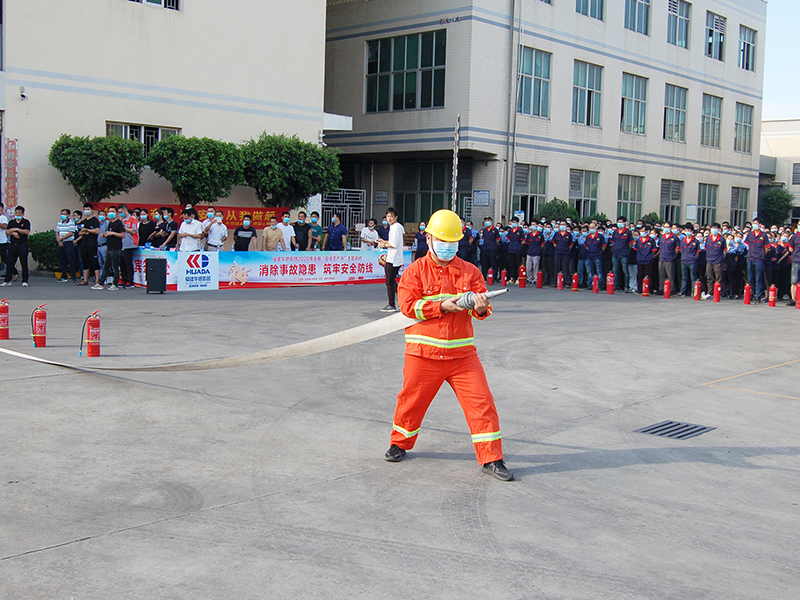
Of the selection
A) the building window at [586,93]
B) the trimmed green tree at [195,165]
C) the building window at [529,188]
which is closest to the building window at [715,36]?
the building window at [586,93]

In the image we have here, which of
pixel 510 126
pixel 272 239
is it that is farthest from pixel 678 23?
pixel 272 239

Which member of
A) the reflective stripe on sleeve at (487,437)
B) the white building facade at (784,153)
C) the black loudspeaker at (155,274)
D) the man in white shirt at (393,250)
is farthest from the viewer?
the white building facade at (784,153)

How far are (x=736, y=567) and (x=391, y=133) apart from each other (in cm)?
3225

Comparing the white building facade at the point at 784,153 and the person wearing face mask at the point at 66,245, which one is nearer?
the person wearing face mask at the point at 66,245

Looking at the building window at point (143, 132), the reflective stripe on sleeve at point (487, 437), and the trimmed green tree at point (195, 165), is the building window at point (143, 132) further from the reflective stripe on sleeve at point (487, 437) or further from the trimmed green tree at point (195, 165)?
the reflective stripe on sleeve at point (487, 437)

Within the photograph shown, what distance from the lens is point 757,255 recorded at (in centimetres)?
2036

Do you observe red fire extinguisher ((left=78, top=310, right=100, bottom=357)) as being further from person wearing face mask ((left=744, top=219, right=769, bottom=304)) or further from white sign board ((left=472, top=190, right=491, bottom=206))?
white sign board ((left=472, top=190, right=491, bottom=206))

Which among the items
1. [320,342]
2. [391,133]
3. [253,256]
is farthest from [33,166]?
[320,342]

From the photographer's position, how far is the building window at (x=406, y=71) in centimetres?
3359

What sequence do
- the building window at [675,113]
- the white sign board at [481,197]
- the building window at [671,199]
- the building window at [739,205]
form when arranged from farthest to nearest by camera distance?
the building window at [739,205], the building window at [671,199], the building window at [675,113], the white sign board at [481,197]

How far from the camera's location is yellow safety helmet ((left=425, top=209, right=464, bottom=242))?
237 inches

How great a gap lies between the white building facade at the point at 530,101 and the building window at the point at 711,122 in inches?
4.9

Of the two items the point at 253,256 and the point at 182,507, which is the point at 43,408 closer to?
the point at 182,507

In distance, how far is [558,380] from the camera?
9.65 meters
